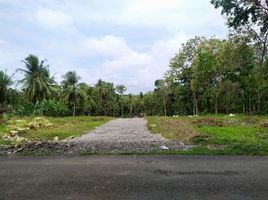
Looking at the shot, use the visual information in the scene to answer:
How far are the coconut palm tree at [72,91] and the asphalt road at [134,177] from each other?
54119 mm

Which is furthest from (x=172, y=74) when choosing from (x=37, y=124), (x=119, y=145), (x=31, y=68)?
(x=119, y=145)

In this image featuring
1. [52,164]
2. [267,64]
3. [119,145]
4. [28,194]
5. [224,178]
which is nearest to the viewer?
[28,194]

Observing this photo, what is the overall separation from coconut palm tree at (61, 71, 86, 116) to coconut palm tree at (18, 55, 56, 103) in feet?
17.1

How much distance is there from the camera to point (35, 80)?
188ft

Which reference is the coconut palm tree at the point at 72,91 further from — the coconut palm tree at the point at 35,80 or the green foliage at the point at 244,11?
the green foliage at the point at 244,11

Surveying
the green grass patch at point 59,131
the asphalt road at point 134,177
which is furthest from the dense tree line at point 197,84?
the asphalt road at point 134,177

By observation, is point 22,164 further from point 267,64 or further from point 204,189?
point 267,64

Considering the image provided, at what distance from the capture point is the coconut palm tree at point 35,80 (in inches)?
2253

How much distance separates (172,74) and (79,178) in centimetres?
5698

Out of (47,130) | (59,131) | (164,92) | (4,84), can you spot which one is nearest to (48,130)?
(47,130)

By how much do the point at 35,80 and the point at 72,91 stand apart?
8326 mm

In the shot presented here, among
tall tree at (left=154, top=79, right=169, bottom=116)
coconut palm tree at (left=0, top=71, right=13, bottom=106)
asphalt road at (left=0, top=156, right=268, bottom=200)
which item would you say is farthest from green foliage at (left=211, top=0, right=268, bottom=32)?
tall tree at (left=154, top=79, right=169, bottom=116)

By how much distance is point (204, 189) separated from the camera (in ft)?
21.6

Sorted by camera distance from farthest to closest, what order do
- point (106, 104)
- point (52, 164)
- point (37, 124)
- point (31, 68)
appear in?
1. point (106, 104)
2. point (31, 68)
3. point (37, 124)
4. point (52, 164)
